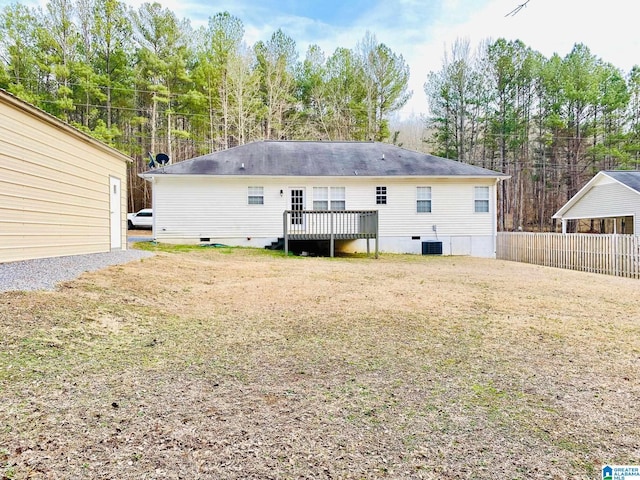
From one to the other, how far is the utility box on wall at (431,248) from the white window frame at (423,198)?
1397 mm

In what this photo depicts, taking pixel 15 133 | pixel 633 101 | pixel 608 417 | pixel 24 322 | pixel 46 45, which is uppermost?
pixel 46 45

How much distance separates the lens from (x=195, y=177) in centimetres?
1435

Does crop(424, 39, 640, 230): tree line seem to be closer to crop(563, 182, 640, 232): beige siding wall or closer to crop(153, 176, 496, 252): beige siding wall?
crop(563, 182, 640, 232): beige siding wall

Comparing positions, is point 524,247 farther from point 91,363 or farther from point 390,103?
point 390,103

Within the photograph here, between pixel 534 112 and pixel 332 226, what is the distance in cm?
2431

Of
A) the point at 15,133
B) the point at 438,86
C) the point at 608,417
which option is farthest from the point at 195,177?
the point at 438,86

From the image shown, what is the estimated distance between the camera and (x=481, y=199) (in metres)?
15.6

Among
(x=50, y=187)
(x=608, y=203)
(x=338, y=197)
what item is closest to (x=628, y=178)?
(x=608, y=203)

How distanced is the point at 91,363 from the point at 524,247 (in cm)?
1424

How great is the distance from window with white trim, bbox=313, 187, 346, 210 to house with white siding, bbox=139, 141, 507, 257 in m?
0.04

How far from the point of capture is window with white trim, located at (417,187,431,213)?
50.8 ft

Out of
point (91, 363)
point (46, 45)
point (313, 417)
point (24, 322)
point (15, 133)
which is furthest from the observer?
point (46, 45)
